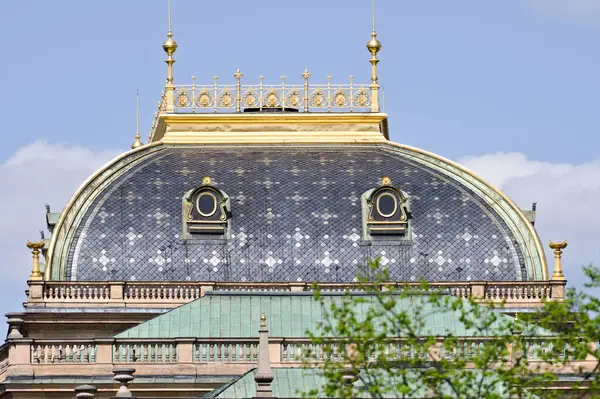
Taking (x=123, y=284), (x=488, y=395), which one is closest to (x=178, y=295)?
(x=123, y=284)

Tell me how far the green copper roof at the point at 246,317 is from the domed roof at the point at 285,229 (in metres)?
6.18

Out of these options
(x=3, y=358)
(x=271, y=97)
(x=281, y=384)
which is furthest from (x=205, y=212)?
(x=281, y=384)

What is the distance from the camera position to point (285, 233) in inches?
4582

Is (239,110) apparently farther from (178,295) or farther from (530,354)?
(530,354)

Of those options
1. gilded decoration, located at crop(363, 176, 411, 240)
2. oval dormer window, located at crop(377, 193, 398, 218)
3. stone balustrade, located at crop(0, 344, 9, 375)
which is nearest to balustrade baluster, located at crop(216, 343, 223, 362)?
stone balustrade, located at crop(0, 344, 9, 375)

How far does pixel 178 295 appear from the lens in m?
114

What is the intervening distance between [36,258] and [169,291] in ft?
15.6

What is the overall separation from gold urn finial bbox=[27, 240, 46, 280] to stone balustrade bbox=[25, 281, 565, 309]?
435 mm

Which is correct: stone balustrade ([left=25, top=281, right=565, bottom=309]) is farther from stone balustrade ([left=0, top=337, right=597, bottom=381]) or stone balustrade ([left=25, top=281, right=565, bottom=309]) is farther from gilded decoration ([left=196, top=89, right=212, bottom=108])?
gilded decoration ([left=196, top=89, right=212, bottom=108])

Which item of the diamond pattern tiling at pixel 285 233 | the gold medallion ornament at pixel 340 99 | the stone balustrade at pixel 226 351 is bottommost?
the stone balustrade at pixel 226 351

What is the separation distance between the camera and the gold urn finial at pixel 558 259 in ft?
379

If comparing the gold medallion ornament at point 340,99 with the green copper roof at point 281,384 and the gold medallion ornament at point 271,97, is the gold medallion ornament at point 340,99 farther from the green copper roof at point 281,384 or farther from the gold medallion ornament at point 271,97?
the green copper roof at point 281,384

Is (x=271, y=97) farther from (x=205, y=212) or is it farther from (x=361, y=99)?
(x=205, y=212)

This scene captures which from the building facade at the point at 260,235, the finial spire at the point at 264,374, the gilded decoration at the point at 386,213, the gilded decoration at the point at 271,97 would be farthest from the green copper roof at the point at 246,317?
the gilded decoration at the point at 271,97
